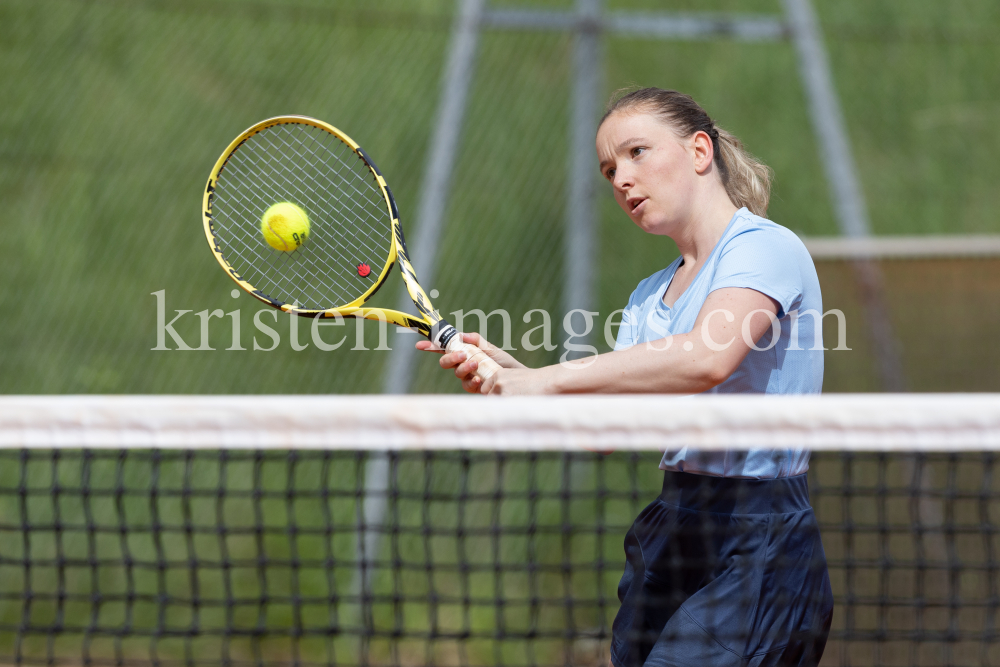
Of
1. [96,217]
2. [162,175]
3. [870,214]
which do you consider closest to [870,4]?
[870,214]

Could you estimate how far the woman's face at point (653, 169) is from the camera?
4.97 feet

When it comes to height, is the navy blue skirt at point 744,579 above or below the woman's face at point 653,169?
below

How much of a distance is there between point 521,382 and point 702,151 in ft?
1.82

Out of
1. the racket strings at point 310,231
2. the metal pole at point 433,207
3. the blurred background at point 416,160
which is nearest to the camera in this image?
the racket strings at point 310,231

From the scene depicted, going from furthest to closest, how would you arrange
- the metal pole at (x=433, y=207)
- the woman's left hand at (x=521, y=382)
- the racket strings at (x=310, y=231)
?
1. the metal pole at (x=433, y=207)
2. the racket strings at (x=310, y=231)
3. the woman's left hand at (x=521, y=382)

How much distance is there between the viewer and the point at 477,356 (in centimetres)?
173

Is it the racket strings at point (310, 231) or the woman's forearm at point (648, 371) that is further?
the racket strings at point (310, 231)

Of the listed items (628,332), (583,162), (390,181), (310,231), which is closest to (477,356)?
(628,332)

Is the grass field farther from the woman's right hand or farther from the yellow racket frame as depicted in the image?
the woman's right hand

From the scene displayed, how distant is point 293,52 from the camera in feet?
17.8

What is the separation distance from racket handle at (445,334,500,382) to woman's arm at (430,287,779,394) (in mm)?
134

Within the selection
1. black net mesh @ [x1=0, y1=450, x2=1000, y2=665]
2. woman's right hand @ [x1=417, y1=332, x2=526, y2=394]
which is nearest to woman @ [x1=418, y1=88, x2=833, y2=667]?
woman's right hand @ [x1=417, y1=332, x2=526, y2=394]

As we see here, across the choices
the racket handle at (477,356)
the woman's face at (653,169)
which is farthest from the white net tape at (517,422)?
the woman's face at (653,169)

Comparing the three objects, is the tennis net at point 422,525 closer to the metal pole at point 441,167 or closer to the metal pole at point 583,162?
the metal pole at point 441,167
